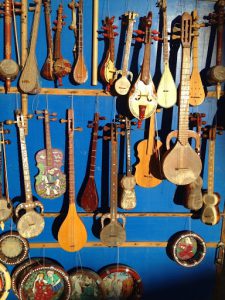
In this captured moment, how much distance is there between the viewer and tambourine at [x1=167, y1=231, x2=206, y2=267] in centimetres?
269

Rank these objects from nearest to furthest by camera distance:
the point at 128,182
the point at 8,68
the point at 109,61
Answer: the point at 8,68 → the point at 109,61 → the point at 128,182

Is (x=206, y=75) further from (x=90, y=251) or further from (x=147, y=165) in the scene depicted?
(x=90, y=251)

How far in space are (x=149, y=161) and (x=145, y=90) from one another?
59cm

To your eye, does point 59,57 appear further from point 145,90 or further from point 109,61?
point 145,90

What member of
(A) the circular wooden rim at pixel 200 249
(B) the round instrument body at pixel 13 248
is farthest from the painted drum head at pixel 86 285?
(A) the circular wooden rim at pixel 200 249

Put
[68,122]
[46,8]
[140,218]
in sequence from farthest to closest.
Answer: [140,218] < [68,122] < [46,8]

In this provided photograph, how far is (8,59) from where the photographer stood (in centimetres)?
228

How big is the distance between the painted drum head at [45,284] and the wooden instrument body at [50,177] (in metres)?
0.64

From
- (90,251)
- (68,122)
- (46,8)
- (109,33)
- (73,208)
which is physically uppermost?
(46,8)

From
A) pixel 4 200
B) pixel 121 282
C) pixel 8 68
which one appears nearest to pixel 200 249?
pixel 121 282

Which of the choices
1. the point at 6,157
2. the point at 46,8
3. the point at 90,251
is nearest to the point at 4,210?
the point at 6,157

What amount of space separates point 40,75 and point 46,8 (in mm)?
502

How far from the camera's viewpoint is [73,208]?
2549mm

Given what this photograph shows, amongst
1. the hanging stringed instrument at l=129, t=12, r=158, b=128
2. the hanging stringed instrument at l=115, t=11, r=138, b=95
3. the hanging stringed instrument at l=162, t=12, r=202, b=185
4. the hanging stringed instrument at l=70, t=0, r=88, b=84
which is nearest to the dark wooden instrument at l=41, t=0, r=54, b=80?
the hanging stringed instrument at l=70, t=0, r=88, b=84
